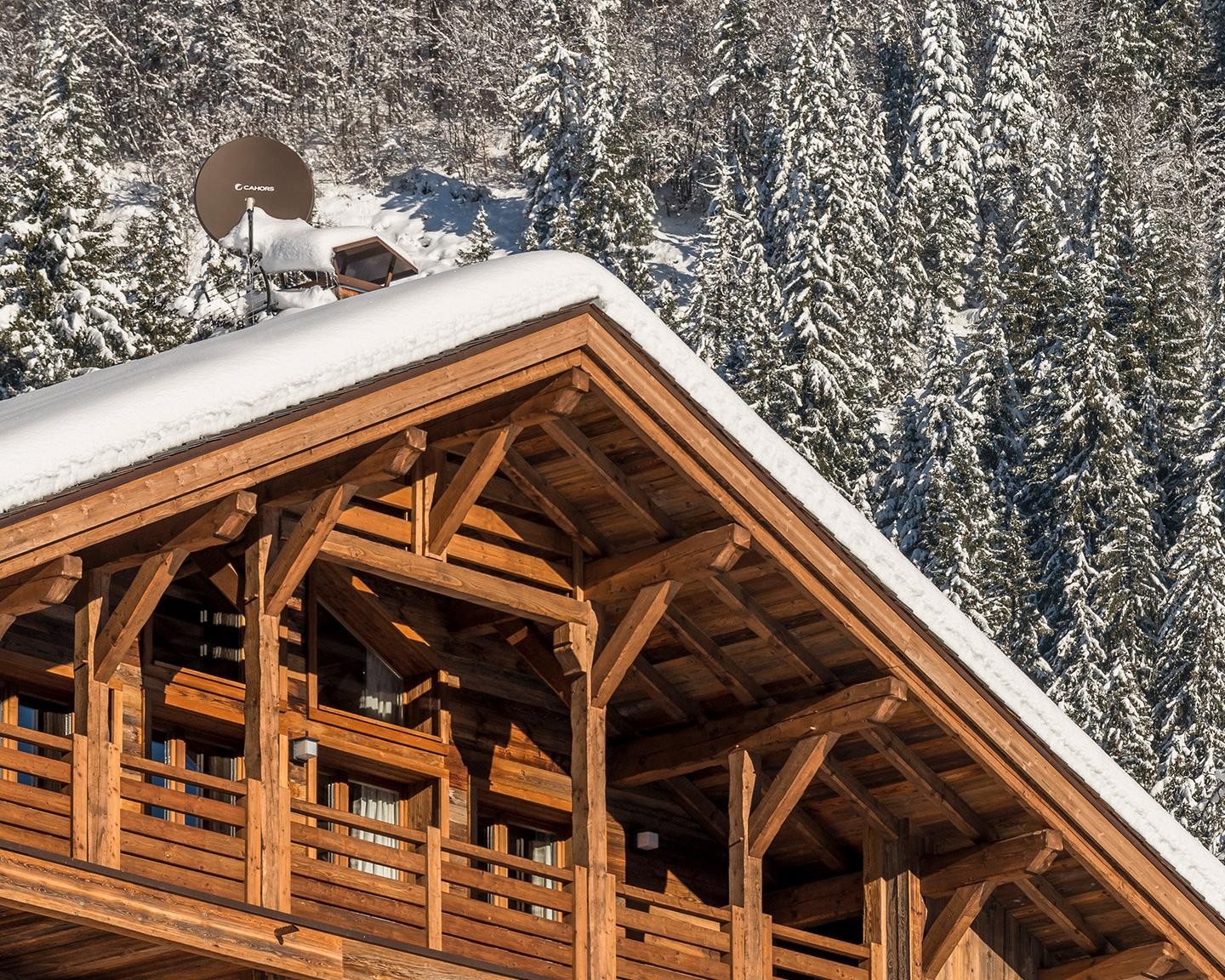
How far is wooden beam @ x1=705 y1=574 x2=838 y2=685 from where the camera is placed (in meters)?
14.8

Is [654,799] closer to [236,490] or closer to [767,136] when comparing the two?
[236,490]

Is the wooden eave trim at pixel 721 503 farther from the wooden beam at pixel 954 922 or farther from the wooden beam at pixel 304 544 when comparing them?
the wooden beam at pixel 954 922

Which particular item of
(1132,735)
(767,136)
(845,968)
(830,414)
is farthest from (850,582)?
(767,136)

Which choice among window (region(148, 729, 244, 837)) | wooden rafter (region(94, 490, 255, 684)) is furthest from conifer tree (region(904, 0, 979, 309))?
wooden rafter (region(94, 490, 255, 684))

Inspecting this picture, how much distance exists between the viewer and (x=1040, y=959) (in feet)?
56.1

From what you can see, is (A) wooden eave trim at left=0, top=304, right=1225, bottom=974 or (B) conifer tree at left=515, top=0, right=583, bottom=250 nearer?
(A) wooden eave trim at left=0, top=304, right=1225, bottom=974

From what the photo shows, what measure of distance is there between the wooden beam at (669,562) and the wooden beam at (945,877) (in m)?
3.17

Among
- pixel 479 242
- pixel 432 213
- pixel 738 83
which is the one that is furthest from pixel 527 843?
pixel 738 83

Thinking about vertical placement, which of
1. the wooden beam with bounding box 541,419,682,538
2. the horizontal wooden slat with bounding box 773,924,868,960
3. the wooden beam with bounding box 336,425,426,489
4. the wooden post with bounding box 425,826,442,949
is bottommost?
the wooden post with bounding box 425,826,442,949

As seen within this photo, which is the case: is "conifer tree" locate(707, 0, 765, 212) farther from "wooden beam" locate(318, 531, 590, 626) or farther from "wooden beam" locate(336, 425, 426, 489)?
"wooden beam" locate(336, 425, 426, 489)

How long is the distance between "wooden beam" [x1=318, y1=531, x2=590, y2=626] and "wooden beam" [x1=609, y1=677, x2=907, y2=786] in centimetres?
160

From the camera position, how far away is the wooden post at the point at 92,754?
37.9 ft

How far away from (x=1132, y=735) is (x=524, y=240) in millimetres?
36205

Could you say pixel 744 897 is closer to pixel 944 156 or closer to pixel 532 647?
pixel 532 647
